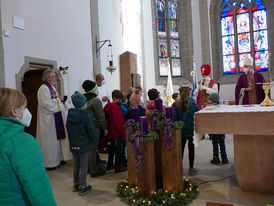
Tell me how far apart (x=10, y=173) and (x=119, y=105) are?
3.31 meters

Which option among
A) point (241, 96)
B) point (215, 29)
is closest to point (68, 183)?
point (241, 96)

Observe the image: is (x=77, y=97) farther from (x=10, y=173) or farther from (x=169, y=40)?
(x=169, y=40)

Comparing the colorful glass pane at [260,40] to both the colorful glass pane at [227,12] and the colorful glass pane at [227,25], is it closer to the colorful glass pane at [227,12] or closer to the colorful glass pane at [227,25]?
the colorful glass pane at [227,25]

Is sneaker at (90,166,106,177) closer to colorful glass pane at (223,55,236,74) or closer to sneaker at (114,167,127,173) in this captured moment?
sneaker at (114,167,127,173)

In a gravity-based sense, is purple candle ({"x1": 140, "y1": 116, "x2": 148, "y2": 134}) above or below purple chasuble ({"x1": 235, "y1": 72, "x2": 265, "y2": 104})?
below

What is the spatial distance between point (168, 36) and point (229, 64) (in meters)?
2.99

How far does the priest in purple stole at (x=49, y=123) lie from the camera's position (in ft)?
16.6

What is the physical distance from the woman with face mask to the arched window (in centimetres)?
1136

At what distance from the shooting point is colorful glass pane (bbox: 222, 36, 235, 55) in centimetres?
1188

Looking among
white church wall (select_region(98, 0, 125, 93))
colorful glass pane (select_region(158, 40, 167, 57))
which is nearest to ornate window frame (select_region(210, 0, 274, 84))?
colorful glass pane (select_region(158, 40, 167, 57))

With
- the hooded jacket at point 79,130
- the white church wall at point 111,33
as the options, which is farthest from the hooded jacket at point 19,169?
the white church wall at point 111,33

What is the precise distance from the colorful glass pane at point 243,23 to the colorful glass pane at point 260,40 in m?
0.49

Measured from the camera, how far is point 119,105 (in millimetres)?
4695

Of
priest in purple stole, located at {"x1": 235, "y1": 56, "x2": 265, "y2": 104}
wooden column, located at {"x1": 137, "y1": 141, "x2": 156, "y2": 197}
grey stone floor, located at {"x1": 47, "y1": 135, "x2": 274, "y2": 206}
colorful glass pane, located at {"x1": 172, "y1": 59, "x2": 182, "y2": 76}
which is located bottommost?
grey stone floor, located at {"x1": 47, "y1": 135, "x2": 274, "y2": 206}
